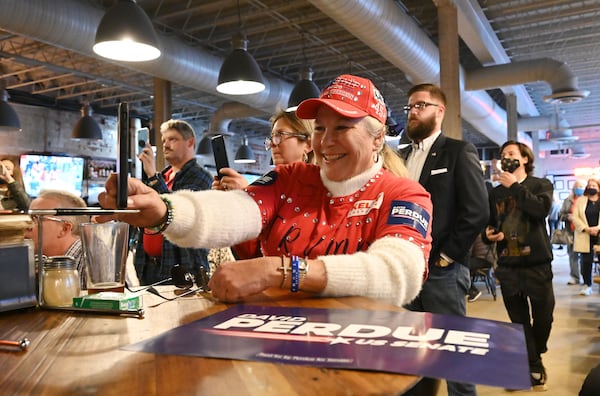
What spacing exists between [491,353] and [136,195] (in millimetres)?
801

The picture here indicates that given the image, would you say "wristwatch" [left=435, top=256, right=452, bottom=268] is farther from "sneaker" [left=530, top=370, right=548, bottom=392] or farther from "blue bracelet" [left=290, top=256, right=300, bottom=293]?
"blue bracelet" [left=290, top=256, right=300, bottom=293]

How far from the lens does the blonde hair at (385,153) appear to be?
1483mm

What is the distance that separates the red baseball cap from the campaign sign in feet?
2.10

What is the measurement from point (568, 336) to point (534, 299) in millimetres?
1601

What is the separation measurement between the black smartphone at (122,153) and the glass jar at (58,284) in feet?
0.79

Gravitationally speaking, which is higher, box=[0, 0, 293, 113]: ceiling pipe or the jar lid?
box=[0, 0, 293, 113]: ceiling pipe

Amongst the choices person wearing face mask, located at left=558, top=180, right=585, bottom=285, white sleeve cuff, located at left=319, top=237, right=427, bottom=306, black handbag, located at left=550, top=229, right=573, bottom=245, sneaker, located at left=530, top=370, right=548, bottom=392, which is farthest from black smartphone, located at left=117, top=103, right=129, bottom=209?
black handbag, located at left=550, top=229, right=573, bottom=245

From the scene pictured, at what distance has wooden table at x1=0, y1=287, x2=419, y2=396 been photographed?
59cm

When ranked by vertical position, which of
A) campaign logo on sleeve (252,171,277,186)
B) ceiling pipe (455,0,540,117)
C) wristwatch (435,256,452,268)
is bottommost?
wristwatch (435,256,452,268)

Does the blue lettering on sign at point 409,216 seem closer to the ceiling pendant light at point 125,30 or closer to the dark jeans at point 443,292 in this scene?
the dark jeans at point 443,292

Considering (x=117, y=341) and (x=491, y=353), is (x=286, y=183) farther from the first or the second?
(x=491, y=353)

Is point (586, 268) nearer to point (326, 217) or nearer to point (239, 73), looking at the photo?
point (239, 73)

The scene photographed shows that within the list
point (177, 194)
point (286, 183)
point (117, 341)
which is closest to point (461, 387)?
point (286, 183)

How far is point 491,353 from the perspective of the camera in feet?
2.24
